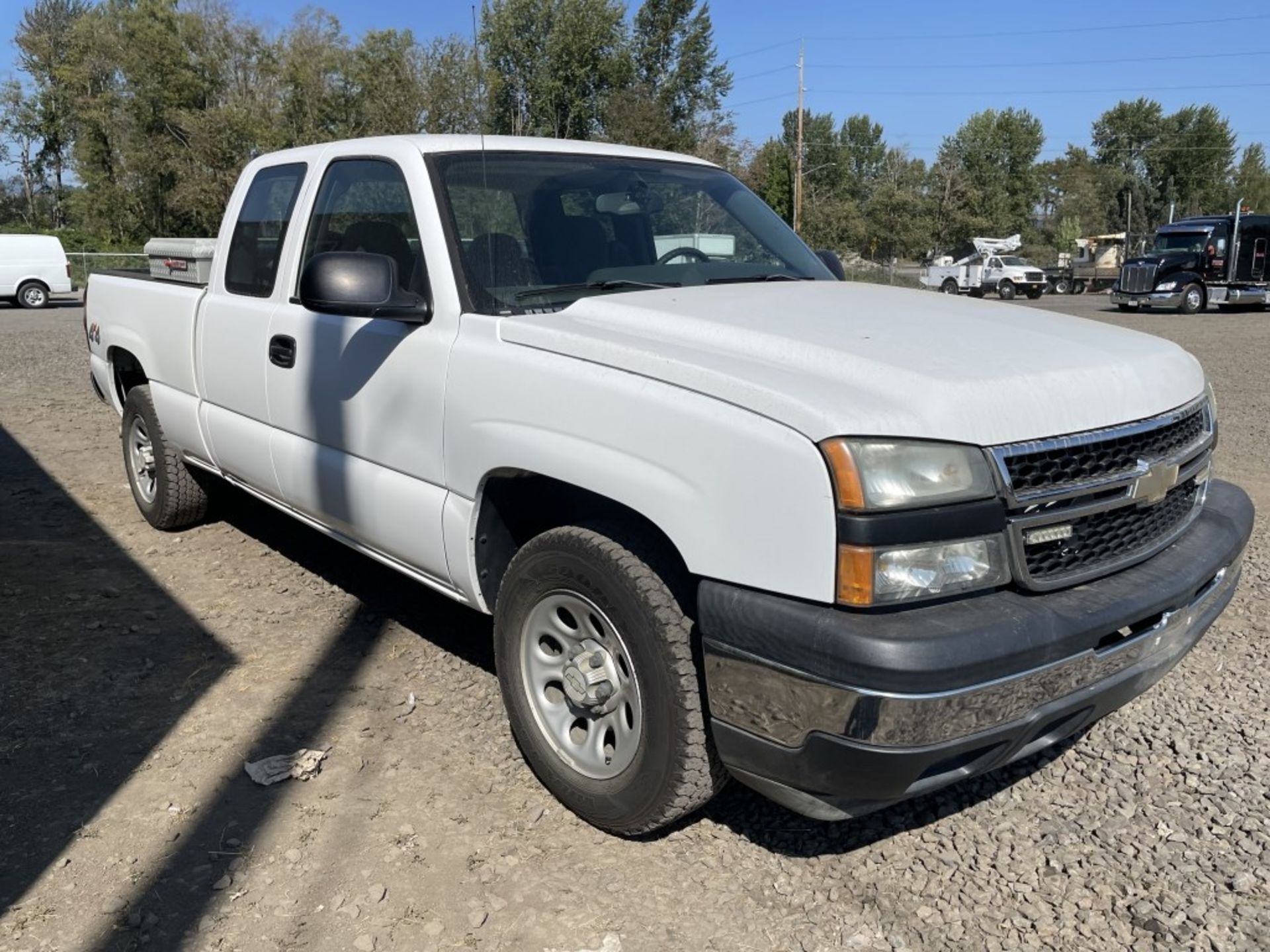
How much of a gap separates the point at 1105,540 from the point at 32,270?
27.6 m

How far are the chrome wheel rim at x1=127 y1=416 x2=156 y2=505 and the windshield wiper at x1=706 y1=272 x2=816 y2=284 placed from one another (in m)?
3.62

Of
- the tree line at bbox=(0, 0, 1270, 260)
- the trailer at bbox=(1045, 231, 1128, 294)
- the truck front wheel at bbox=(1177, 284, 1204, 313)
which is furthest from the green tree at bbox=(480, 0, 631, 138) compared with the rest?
the truck front wheel at bbox=(1177, 284, 1204, 313)

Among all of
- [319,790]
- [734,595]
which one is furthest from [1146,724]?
[319,790]

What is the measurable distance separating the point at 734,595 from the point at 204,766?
6.52 ft

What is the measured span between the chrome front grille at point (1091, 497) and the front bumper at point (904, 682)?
0.07 metres

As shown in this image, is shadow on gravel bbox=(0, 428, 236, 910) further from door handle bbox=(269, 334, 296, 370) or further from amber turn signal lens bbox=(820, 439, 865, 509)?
amber turn signal lens bbox=(820, 439, 865, 509)

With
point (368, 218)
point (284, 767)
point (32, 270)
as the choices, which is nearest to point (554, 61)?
point (32, 270)

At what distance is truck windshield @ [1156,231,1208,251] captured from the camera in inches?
1096

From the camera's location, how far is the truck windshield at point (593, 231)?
3410mm

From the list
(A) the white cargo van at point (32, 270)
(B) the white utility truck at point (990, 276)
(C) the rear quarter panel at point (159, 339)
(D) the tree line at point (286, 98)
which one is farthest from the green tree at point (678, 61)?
(C) the rear quarter panel at point (159, 339)

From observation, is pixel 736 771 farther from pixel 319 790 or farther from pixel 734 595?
pixel 319 790

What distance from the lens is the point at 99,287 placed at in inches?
239

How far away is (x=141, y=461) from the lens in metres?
5.96

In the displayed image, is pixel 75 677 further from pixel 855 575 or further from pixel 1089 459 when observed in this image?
pixel 1089 459
